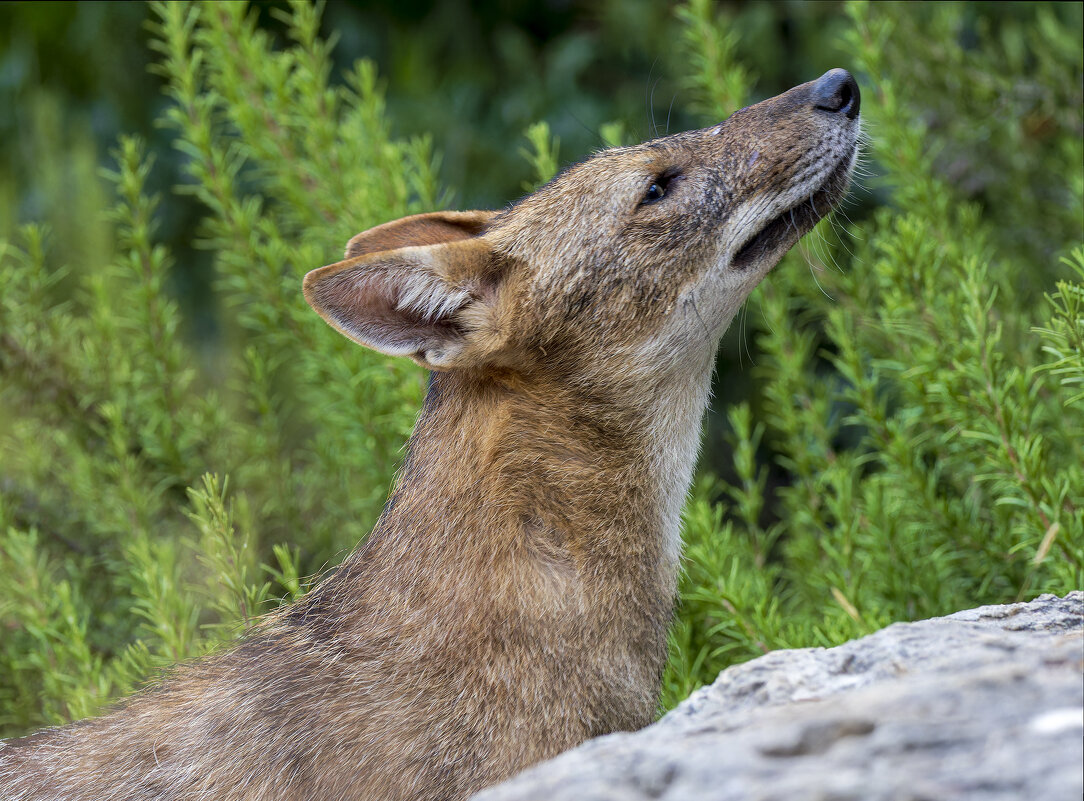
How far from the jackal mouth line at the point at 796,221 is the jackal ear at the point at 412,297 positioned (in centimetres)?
67

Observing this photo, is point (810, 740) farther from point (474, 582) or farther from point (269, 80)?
point (269, 80)

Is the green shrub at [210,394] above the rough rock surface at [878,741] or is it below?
above

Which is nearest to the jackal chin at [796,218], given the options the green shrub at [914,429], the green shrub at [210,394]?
the green shrub at [914,429]

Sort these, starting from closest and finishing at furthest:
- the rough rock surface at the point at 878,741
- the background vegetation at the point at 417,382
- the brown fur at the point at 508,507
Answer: the rough rock surface at the point at 878,741 < the brown fur at the point at 508,507 < the background vegetation at the point at 417,382

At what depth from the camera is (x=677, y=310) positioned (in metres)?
2.80

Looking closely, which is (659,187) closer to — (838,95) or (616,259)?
(616,259)

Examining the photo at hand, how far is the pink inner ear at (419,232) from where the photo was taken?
115 inches

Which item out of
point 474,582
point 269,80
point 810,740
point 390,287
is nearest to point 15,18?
point 269,80

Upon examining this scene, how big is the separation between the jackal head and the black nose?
1.2 inches

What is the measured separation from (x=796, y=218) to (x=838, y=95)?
1.24ft

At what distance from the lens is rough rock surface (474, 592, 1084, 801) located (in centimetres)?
125

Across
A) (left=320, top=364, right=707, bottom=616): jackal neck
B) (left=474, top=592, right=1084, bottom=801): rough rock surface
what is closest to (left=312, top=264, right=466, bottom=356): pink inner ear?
(left=320, top=364, right=707, bottom=616): jackal neck

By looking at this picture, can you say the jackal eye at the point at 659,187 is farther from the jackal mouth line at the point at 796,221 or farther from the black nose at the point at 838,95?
the black nose at the point at 838,95

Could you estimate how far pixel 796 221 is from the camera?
2.93 meters
